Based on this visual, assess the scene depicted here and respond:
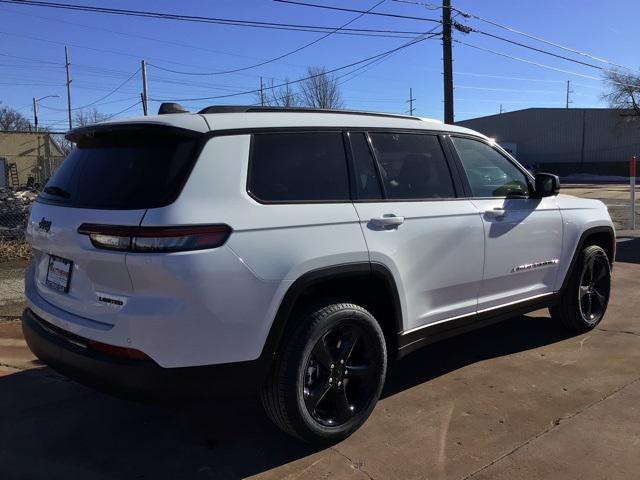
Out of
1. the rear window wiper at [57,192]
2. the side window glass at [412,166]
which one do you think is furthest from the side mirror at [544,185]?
the rear window wiper at [57,192]

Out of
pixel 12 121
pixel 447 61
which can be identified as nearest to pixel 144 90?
pixel 447 61

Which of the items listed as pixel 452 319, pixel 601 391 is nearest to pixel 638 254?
pixel 601 391

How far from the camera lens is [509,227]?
14.4 feet

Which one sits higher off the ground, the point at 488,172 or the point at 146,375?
the point at 488,172

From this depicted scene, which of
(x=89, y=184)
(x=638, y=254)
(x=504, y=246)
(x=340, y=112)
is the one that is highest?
(x=340, y=112)

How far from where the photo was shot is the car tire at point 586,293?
526 cm

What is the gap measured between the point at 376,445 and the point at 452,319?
3.59ft

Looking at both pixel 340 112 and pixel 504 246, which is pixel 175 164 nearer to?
pixel 340 112

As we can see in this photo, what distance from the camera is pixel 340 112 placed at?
3.79 metres

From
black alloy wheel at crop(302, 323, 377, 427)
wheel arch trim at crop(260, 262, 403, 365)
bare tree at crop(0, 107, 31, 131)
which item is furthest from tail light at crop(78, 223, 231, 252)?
bare tree at crop(0, 107, 31, 131)

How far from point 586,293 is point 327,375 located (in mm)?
3244

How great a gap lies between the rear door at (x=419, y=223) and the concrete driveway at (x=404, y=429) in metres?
0.64

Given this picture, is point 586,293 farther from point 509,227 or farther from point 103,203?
point 103,203

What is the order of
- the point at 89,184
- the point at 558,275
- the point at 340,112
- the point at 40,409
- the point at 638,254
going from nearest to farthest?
the point at 89,184 < the point at 340,112 < the point at 40,409 < the point at 558,275 < the point at 638,254
